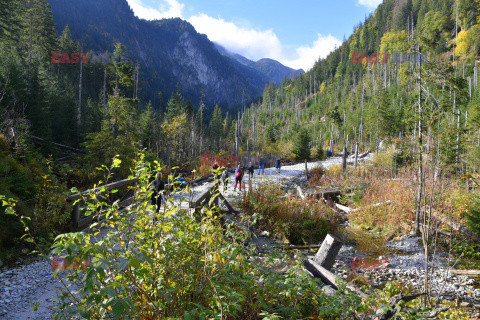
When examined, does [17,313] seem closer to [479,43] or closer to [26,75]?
[26,75]

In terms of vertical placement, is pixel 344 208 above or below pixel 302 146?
below

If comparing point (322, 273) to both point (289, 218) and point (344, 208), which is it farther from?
point (344, 208)

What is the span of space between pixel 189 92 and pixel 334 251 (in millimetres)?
165096

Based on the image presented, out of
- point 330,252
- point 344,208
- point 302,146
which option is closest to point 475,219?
point 344,208

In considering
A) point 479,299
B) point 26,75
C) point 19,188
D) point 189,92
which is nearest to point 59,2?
point 189,92

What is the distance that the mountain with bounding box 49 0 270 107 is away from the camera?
109 m

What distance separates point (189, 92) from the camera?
159m

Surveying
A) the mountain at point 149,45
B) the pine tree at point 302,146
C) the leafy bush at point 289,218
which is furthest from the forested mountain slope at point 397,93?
the mountain at point 149,45

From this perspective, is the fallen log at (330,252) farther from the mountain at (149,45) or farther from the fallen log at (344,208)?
the mountain at (149,45)

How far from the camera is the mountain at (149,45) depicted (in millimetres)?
109050

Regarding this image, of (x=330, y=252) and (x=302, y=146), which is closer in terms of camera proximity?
(x=330, y=252)

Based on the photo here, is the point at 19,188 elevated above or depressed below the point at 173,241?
below

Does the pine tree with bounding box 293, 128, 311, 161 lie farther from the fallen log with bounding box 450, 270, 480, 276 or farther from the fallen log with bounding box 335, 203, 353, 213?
the fallen log with bounding box 450, 270, 480, 276

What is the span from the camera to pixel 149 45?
531 ft
